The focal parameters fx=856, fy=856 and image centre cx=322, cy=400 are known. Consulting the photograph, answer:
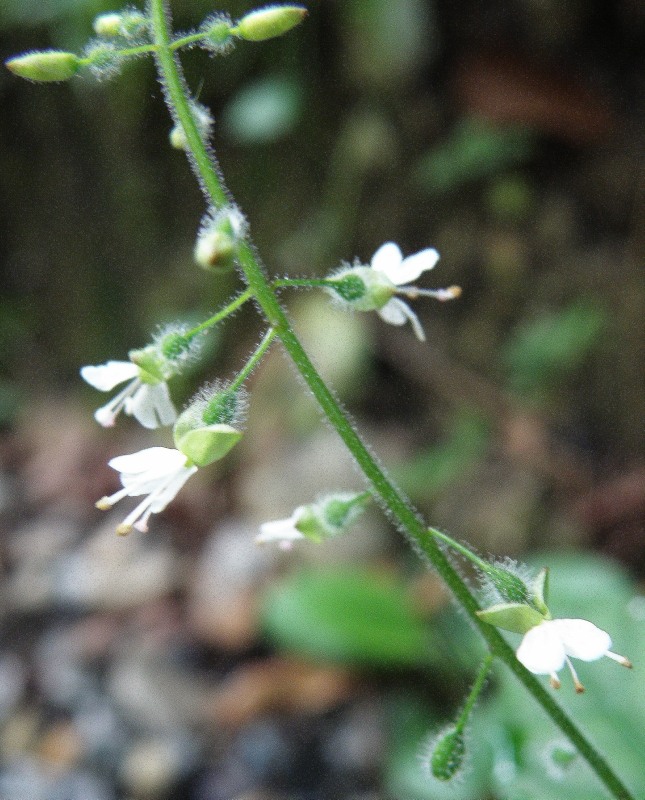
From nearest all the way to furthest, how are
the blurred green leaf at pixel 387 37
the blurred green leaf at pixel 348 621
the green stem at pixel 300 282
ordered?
the green stem at pixel 300 282 → the blurred green leaf at pixel 348 621 → the blurred green leaf at pixel 387 37

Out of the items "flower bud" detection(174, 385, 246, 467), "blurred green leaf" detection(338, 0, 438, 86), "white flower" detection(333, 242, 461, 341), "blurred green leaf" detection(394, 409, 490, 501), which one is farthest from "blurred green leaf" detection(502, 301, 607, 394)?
"flower bud" detection(174, 385, 246, 467)

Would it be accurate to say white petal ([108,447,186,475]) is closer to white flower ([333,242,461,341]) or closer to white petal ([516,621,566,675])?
white flower ([333,242,461,341])

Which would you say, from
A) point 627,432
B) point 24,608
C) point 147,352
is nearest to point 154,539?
point 24,608

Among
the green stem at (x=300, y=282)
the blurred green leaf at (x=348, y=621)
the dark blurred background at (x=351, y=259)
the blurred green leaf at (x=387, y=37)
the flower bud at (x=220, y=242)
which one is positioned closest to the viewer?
the flower bud at (x=220, y=242)

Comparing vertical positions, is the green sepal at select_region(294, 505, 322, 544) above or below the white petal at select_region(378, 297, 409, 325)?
below

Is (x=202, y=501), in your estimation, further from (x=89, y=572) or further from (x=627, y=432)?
(x=627, y=432)

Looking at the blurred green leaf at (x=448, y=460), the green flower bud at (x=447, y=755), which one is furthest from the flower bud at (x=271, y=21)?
the blurred green leaf at (x=448, y=460)

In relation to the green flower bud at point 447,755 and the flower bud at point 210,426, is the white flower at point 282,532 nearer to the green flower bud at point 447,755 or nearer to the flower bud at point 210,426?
the flower bud at point 210,426
